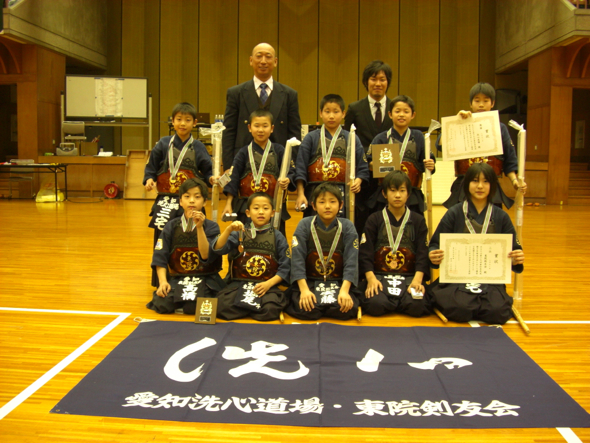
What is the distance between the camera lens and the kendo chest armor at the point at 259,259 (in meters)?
3.35

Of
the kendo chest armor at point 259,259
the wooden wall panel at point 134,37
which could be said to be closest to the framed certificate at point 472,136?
the kendo chest armor at point 259,259

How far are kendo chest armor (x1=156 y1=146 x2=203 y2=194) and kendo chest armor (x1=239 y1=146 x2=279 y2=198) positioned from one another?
41 cm

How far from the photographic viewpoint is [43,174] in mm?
11992

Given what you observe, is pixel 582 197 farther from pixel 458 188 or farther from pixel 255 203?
pixel 255 203

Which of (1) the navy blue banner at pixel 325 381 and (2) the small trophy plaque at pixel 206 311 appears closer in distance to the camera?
(1) the navy blue banner at pixel 325 381

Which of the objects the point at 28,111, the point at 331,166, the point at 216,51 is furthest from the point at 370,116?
the point at 216,51

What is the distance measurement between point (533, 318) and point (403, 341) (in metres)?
1.06

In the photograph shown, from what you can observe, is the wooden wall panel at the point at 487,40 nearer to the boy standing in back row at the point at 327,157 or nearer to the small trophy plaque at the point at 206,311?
the boy standing in back row at the point at 327,157

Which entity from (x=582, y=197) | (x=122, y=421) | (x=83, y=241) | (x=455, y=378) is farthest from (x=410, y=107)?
(x=582, y=197)

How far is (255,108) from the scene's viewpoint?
3953 mm

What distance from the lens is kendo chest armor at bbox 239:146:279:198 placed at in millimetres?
3607

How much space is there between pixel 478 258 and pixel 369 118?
1.51 m

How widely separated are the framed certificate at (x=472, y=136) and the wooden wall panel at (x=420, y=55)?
11.1 m

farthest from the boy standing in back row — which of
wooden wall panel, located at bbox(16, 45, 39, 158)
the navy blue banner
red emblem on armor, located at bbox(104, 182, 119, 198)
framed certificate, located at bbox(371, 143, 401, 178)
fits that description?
wooden wall panel, located at bbox(16, 45, 39, 158)
